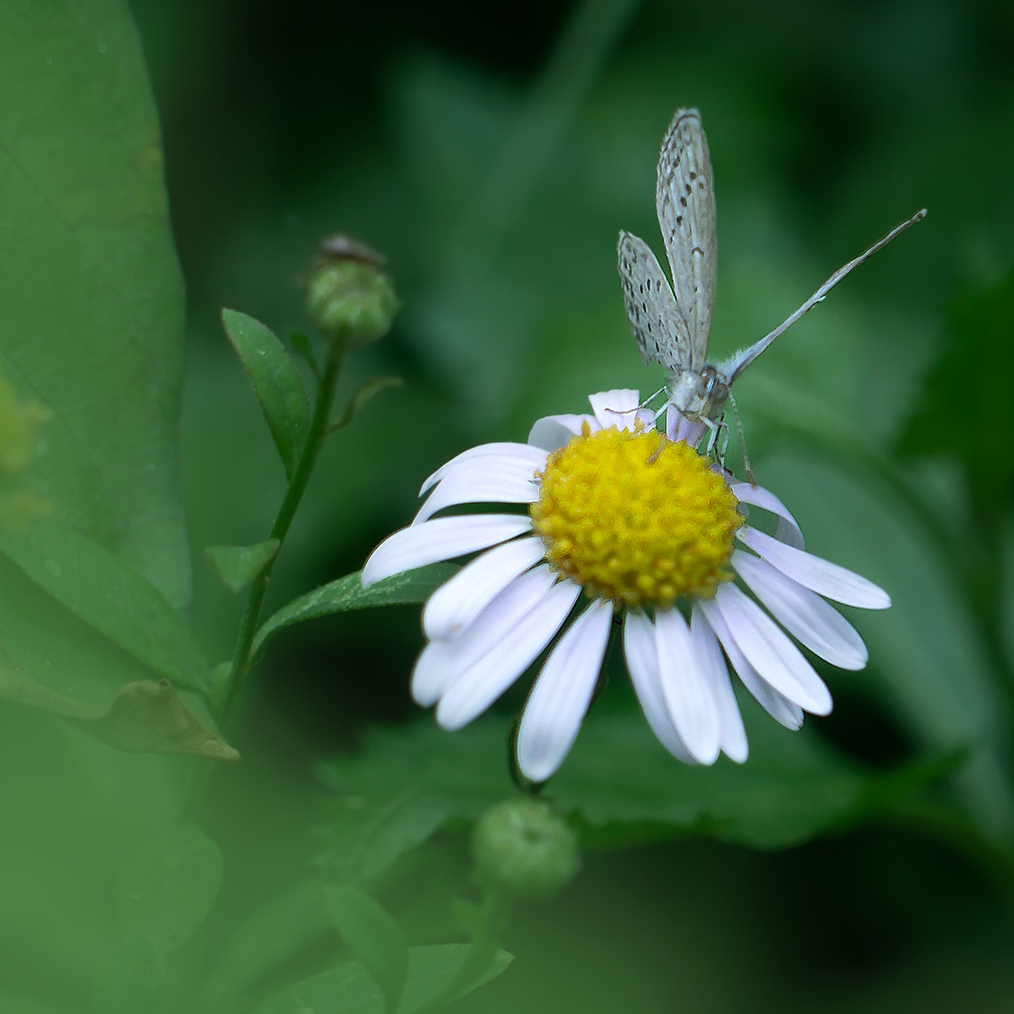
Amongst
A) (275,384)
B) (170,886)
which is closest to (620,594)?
(275,384)

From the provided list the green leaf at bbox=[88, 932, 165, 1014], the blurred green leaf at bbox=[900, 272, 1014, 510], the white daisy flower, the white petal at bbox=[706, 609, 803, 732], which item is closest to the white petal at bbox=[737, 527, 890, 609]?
the white daisy flower

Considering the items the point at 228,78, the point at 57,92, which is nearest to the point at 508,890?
the point at 57,92

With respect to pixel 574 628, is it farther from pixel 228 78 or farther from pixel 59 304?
pixel 228 78

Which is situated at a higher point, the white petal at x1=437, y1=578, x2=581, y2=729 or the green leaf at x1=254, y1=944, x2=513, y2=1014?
the white petal at x1=437, y1=578, x2=581, y2=729

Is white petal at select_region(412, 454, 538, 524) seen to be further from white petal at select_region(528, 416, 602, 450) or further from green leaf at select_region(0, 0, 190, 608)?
green leaf at select_region(0, 0, 190, 608)

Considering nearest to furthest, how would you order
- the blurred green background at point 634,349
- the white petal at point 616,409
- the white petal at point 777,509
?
1. the white petal at point 777,509
2. the white petal at point 616,409
3. the blurred green background at point 634,349

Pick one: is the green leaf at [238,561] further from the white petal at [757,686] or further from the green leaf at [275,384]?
the white petal at [757,686]

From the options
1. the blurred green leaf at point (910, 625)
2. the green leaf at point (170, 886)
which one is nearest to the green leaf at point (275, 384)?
the green leaf at point (170, 886)
